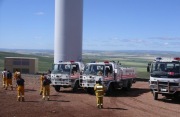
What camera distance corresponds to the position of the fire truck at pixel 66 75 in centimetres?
2419

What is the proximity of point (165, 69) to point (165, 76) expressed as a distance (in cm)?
61

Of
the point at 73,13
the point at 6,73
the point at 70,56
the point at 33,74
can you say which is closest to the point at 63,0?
the point at 73,13

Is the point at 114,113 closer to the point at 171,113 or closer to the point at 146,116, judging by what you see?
the point at 146,116

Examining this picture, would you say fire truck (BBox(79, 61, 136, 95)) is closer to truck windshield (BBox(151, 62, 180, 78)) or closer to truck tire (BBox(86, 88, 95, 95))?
truck tire (BBox(86, 88, 95, 95))

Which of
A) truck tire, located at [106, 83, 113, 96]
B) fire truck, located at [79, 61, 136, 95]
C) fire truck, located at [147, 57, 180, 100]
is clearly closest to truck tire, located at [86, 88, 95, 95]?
fire truck, located at [79, 61, 136, 95]

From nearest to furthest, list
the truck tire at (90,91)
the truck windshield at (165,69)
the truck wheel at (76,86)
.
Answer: the truck windshield at (165,69) → the truck tire at (90,91) → the truck wheel at (76,86)

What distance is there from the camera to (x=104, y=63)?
2317 centimetres

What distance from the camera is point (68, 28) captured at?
3044cm

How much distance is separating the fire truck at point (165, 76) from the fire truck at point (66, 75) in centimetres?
619

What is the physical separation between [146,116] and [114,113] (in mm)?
1544

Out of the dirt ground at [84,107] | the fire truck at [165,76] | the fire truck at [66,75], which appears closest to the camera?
the dirt ground at [84,107]

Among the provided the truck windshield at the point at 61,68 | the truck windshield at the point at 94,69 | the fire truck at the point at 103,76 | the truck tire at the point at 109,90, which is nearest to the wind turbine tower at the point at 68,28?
the truck windshield at the point at 61,68

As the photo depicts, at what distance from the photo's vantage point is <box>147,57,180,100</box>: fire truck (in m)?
19.5

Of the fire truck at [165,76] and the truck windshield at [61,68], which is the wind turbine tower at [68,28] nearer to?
the truck windshield at [61,68]
